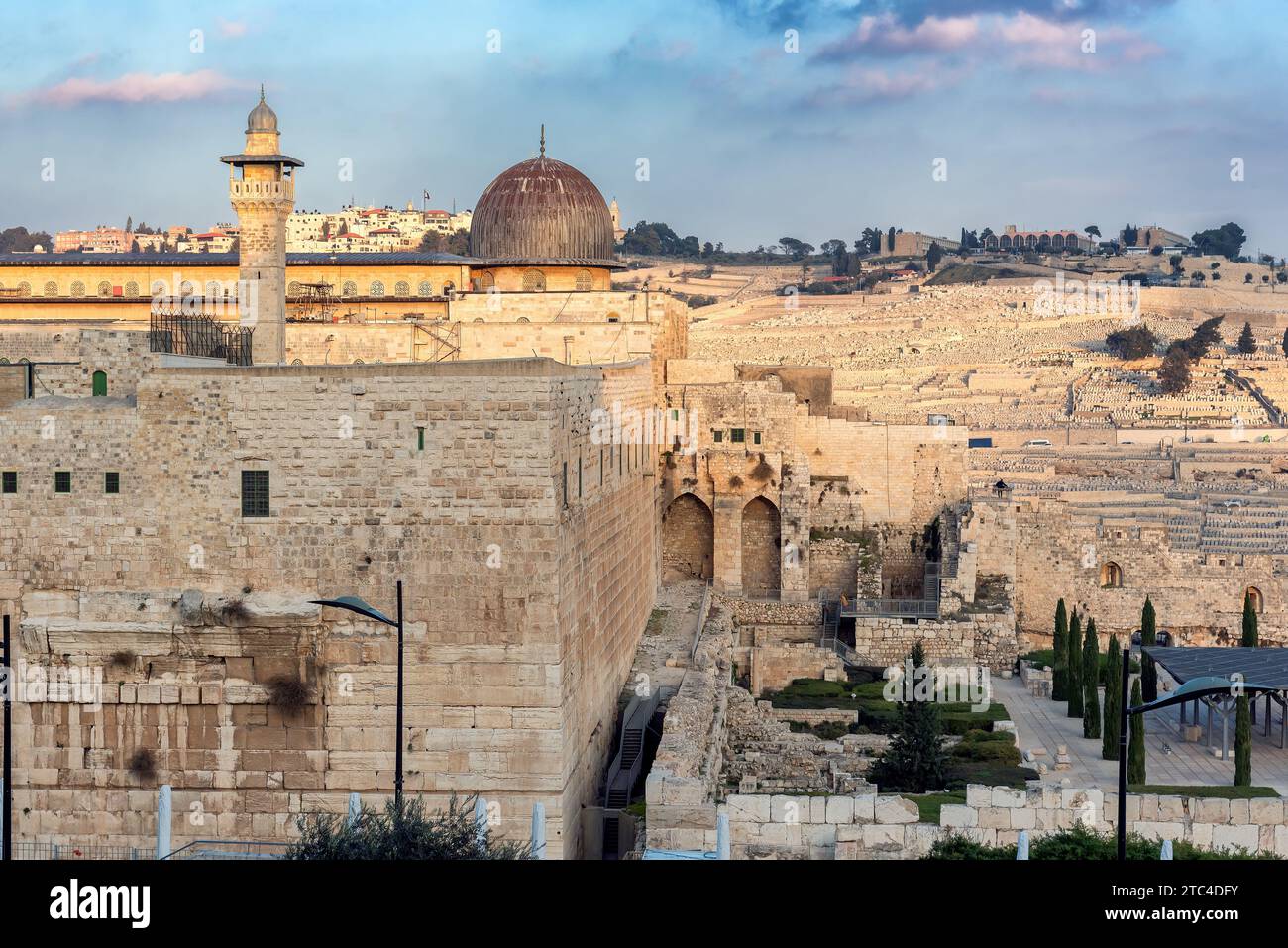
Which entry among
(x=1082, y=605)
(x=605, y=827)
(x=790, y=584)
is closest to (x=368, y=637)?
(x=605, y=827)

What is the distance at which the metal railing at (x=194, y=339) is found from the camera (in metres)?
17.8

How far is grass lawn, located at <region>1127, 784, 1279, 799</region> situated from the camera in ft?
64.4

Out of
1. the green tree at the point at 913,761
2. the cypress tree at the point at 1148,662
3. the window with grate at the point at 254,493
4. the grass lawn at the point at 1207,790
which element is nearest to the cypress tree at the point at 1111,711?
the cypress tree at the point at 1148,662

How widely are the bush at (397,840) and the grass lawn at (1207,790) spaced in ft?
29.5

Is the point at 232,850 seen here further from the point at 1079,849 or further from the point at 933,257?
the point at 933,257

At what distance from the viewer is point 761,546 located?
3319 centimetres

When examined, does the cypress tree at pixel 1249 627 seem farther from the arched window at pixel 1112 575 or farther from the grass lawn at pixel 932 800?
the grass lawn at pixel 932 800

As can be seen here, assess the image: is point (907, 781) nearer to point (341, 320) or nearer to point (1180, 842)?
point (1180, 842)

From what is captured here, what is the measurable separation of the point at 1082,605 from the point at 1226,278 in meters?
120

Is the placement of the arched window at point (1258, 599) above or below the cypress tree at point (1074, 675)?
above

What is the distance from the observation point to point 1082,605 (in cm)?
3378

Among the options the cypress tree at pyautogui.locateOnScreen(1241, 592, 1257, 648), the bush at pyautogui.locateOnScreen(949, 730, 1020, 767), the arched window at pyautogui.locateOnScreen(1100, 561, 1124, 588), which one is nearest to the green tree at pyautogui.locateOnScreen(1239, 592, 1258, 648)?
the cypress tree at pyautogui.locateOnScreen(1241, 592, 1257, 648)
